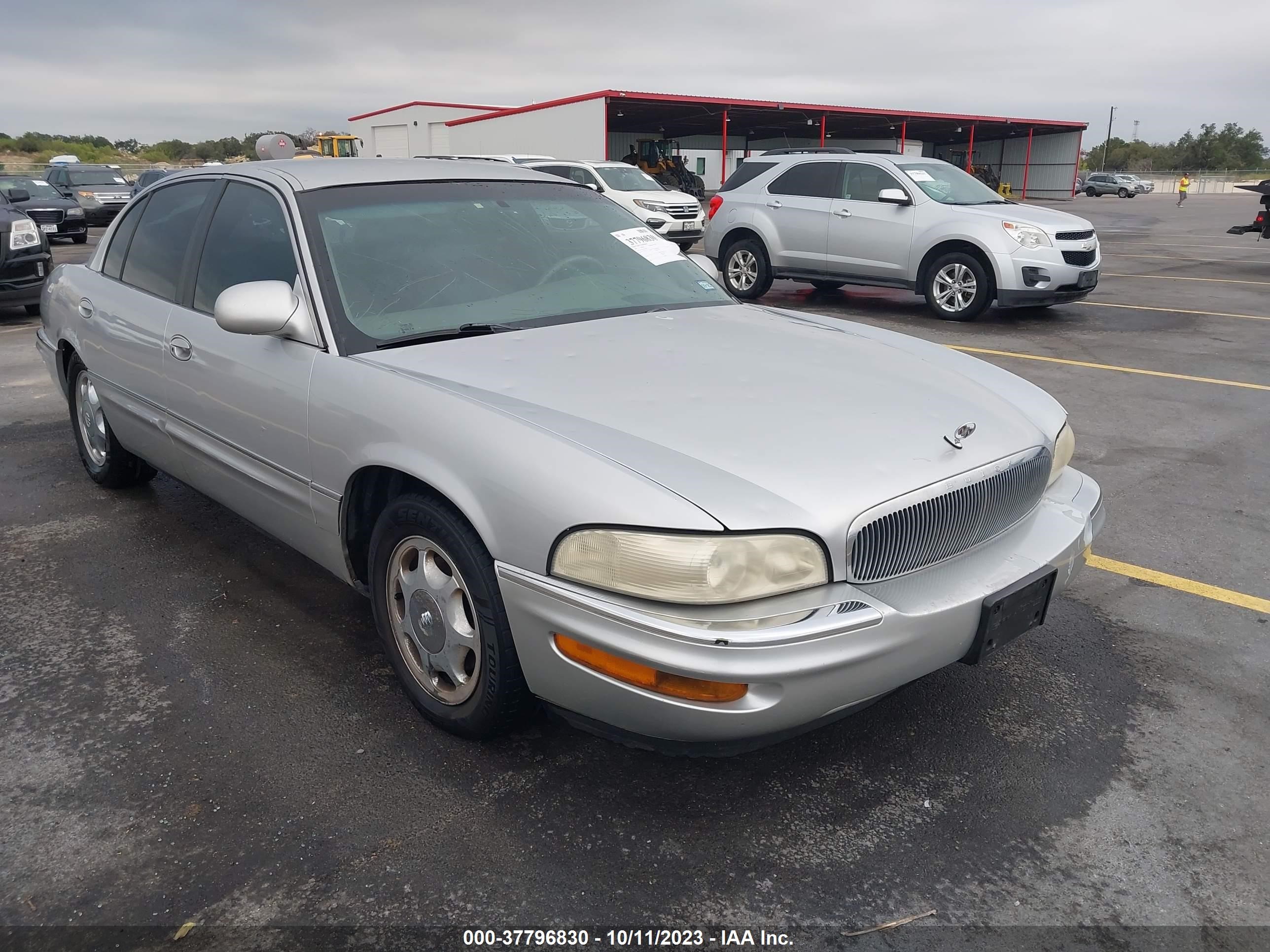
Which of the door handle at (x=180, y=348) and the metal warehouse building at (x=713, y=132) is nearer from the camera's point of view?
the door handle at (x=180, y=348)

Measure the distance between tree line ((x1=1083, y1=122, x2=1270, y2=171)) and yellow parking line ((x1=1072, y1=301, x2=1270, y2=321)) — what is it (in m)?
91.1

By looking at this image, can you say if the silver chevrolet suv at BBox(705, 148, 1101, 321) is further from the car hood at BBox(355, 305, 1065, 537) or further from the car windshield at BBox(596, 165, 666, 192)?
the car hood at BBox(355, 305, 1065, 537)

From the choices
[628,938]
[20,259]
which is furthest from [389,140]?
[628,938]

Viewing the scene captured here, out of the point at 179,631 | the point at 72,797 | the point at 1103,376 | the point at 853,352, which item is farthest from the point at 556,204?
the point at 1103,376

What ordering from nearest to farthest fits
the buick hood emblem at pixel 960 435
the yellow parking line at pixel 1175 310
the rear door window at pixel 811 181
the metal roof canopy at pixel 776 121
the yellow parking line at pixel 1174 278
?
the buick hood emblem at pixel 960 435
the yellow parking line at pixel 1175 310
the rear door window at pixel 811 181
the yellow parking line at pixel 1174 278
the metal roof canopy at pixel 776 121

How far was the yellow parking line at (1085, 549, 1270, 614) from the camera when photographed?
3.60 metres

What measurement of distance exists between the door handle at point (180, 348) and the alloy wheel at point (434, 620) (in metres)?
1.35

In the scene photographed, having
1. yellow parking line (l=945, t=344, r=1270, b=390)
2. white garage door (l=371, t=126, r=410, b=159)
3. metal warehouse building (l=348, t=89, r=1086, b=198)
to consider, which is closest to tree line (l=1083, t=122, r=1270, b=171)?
metal warehouse building (l=348, t=89, r=1086, b=198)

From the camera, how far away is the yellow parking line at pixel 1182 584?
3.60 meters

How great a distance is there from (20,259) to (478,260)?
9215 millimetres

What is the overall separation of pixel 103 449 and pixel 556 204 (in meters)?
2.65

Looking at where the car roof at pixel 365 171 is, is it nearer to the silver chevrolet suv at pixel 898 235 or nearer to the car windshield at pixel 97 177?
the silver chevrolet suv at pixel 898 235

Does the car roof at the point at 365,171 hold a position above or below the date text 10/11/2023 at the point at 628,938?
above

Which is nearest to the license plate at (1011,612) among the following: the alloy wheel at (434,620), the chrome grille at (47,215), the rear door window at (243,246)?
the alloy wheel at (434,620)
